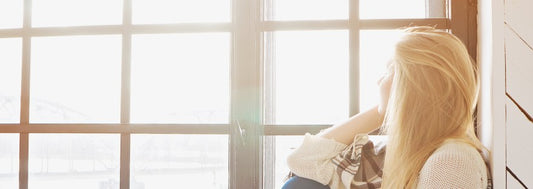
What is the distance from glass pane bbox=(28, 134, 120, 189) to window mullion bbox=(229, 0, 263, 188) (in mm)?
535

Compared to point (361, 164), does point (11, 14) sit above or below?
above

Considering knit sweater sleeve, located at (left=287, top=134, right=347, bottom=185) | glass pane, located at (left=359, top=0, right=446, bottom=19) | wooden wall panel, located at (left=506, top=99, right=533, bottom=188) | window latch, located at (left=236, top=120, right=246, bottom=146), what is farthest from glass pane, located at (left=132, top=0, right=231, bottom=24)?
wooden wall panel, located at (left=506, top=99, right=533, bottom=188)

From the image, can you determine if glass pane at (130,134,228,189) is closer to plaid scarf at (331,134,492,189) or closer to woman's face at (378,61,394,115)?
plaid scarf at (331,134,492,189)

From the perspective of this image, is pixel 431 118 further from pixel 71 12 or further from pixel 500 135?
pixel 71 12

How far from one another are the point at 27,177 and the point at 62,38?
0.62 m

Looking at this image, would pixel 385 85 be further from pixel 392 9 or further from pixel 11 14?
pixel 11 14

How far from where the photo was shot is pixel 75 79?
7.18 ft

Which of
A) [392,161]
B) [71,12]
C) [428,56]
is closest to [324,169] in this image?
[392,161]

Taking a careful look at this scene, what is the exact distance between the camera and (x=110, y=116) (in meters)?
2.13

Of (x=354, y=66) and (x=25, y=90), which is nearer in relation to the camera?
(x=354, y=66)

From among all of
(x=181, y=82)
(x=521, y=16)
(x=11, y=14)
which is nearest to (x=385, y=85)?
(x=521, y=16)

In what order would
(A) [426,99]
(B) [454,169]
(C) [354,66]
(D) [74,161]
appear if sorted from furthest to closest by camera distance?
(D) [74,161], (C) [354,66], (A) [426,99], (B) [454,169]

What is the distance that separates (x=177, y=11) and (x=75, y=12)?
1.49 ft

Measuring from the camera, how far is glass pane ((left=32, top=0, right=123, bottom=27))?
84.6 inches
